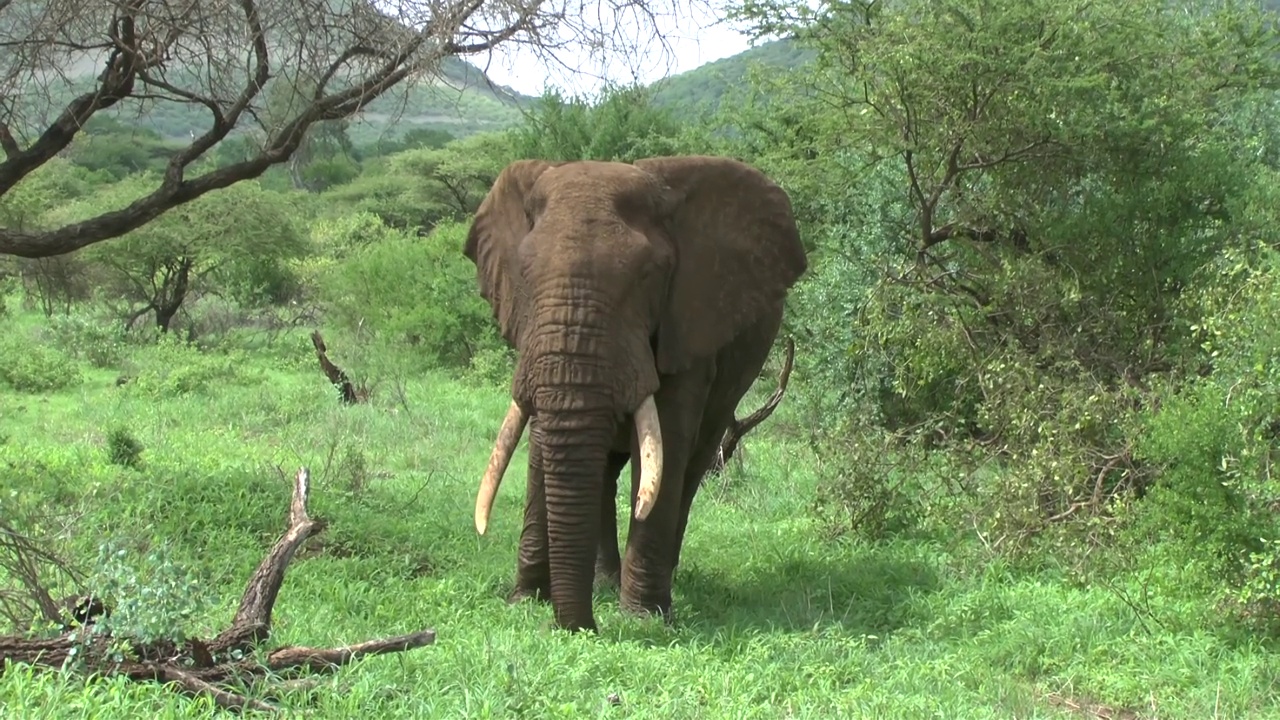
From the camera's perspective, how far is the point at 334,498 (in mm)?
7836

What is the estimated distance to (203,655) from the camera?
12.3 feet

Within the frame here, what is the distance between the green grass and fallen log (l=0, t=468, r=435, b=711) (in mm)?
106

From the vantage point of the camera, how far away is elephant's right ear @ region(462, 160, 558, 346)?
6.06m

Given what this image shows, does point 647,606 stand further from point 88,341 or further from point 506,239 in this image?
point 88,341

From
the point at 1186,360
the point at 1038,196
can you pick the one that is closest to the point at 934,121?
the point at 1038,196

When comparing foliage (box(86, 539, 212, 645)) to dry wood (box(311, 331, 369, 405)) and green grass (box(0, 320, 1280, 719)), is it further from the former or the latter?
dry wood (box(311, 331, 369, 405))

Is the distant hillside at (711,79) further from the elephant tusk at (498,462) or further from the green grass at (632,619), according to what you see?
the elephant tusk at (498,462)

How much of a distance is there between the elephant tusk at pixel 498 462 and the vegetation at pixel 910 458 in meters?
0.53

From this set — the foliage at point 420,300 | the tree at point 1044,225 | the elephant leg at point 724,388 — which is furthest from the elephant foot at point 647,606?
the foliage at point 420,300

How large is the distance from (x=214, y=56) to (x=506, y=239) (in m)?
2.86

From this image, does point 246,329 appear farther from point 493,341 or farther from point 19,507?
point 19,507

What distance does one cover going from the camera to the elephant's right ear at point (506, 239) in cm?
606

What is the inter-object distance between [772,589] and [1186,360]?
2901 millimetres

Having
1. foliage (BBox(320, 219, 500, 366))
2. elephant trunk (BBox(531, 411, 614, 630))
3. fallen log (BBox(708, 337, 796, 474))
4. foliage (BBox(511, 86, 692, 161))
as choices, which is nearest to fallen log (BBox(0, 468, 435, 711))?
elephant trunk (BBox(531, 411, 614, 630))
